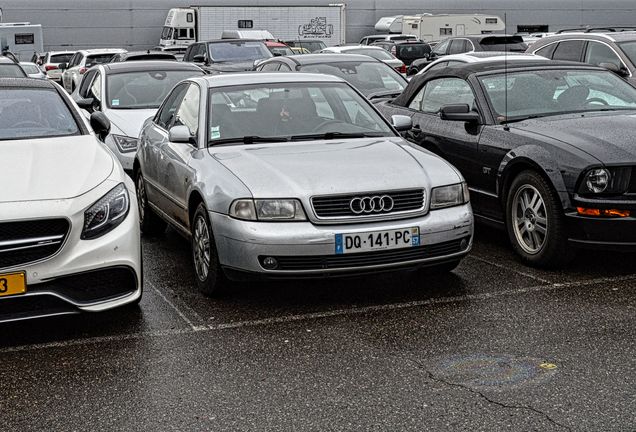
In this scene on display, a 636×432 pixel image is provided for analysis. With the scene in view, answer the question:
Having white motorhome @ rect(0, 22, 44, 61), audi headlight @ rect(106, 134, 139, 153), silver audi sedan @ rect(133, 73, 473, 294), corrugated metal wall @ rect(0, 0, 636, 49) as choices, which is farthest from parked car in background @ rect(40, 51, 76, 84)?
silver audi sedan @ rect(133, 73, 473, 294)

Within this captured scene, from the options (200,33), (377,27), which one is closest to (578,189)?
(200,33)

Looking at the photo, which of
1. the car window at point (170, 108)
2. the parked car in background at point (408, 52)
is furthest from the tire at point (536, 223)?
the parked car in background at point (408, 52)

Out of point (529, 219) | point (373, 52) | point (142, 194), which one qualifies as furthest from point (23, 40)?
point (529, 219)

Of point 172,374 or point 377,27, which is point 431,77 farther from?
point 377,27

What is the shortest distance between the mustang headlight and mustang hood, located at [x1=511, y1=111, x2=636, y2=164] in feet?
6.95

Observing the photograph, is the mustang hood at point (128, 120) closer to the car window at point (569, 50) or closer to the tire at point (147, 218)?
the tire at point (147, 218)

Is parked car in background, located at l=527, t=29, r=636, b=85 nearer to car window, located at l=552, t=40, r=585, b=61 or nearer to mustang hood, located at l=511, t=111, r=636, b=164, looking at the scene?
car window, located at l=552, t=40, r=585, b=61

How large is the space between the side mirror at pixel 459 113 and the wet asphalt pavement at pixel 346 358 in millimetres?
1384

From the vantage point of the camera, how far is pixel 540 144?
7016 millimetres

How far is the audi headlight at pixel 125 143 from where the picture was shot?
36.2ft

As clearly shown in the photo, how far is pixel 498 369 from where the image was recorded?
16.0 feet

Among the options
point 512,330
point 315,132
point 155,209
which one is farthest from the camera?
point 155,209

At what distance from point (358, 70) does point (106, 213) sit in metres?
8.22

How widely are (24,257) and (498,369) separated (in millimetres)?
2520
